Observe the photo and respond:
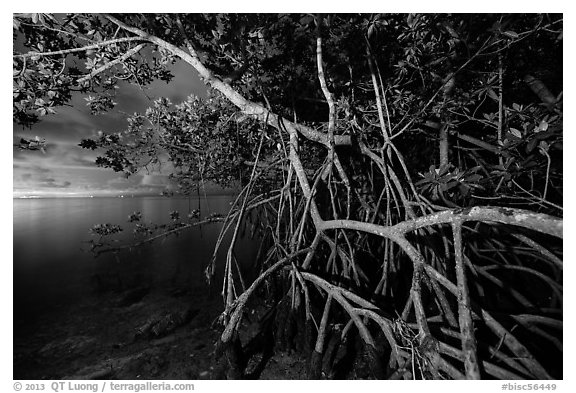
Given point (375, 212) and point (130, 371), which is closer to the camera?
point (130, 371)

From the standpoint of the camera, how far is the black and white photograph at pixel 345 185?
202cm

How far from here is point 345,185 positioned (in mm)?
2904

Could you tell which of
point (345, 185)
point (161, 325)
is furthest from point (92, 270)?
point (345, 185)

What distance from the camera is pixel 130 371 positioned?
120 inches

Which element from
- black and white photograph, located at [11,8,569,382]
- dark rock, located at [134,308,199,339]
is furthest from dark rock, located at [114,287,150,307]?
dark rock, located at [134,308,199,339]

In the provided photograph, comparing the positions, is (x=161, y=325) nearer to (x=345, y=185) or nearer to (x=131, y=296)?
(x=131, y=296)

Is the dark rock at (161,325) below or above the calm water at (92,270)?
above

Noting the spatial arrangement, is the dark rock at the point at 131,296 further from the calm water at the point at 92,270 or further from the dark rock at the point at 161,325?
the dark rock at the point at 161,325

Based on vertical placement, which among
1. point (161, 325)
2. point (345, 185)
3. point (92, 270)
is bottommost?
point (92, 270)

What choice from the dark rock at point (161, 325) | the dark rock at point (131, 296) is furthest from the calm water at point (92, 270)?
the dark rock at point (161, 325)

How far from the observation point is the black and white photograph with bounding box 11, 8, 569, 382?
202 centimetres
